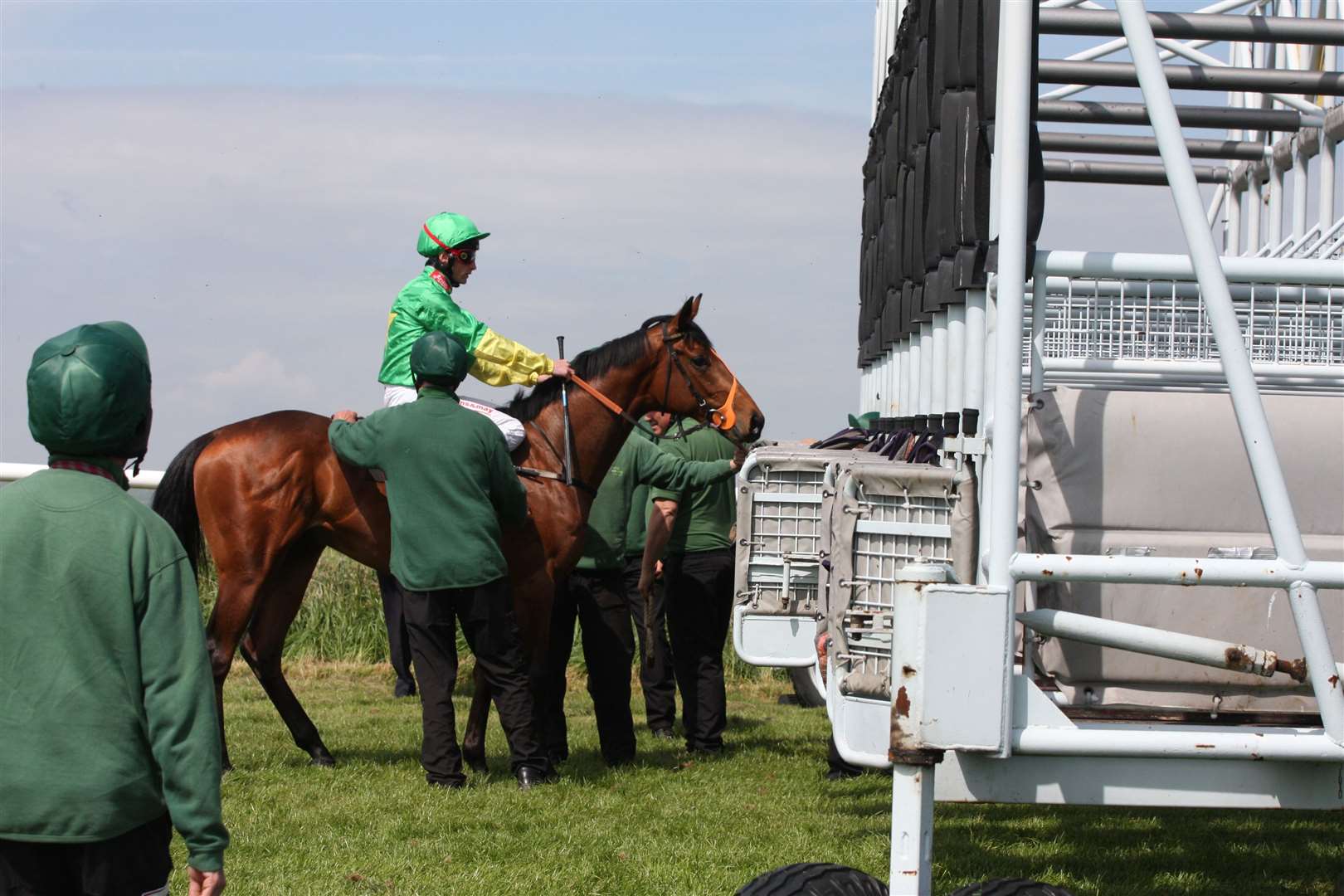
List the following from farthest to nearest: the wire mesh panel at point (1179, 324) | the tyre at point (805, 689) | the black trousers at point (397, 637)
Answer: the black trousers at point (397, 637) → the tyre at point (805, 689) → the wire mesh panel at point (1179, 324)

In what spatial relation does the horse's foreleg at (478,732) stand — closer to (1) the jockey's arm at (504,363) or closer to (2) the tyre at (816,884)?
(1) the jockey's arm at (504,363)

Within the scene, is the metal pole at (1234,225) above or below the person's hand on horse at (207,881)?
above

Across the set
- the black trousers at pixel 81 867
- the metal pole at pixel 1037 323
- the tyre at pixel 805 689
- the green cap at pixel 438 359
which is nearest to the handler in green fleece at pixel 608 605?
the green cap at pixel 438 359

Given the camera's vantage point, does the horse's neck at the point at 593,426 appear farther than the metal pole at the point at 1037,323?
Yes

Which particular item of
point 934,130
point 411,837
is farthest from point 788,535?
point 411,837

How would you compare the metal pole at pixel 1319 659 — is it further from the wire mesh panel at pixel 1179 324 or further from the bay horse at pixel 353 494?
the bay horse at pixel 353 494

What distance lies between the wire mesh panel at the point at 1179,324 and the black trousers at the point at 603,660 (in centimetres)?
326

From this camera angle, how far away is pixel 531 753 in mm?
6953

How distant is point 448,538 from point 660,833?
1605mm

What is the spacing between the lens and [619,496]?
8047 millimetres

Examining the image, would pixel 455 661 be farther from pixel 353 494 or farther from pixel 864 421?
pixel 864 421

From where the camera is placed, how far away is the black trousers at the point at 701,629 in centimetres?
823

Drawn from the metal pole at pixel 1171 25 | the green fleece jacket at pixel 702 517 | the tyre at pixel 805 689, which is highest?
the metal pole at pixel 1171 25

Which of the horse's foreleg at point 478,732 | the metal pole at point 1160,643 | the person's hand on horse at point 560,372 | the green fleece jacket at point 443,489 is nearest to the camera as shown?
the metal pole at point 1160,643
